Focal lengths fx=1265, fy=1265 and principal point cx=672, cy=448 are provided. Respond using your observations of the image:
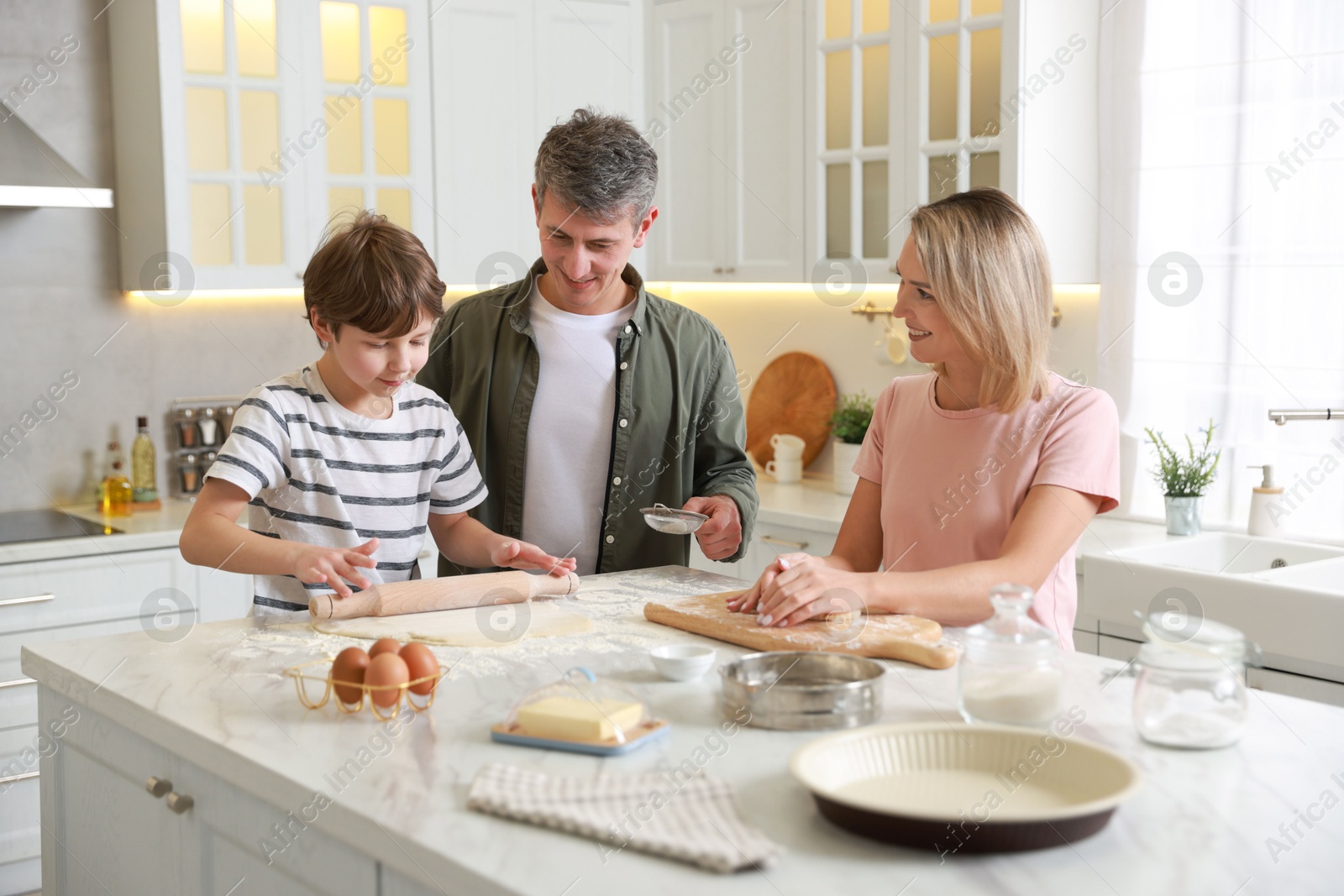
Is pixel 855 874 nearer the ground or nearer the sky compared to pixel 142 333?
nearer the ground

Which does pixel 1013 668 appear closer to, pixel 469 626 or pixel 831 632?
pixel 831 632

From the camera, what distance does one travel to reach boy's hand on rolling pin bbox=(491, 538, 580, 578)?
187 centimetres

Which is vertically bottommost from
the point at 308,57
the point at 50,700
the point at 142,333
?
the point at 50,700

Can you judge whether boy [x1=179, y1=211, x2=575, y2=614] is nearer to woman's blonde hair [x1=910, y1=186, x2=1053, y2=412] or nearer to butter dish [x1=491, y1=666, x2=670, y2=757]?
butter dish [x1=491, y1=666, x2=670, y2=757]

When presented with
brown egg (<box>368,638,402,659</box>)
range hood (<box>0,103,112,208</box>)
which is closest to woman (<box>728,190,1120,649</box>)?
brown egg (<box>368,638,402,659</box>)

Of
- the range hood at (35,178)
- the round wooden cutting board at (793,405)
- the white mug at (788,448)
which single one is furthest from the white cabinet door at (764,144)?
the range hood at (35,178)

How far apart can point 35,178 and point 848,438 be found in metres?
2.27

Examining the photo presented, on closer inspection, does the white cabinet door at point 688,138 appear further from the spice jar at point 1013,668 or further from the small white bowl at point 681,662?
the spice jar at point 1013,668

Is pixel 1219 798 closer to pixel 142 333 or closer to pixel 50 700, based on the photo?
pixel 50 700

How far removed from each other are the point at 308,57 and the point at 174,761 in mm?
2561

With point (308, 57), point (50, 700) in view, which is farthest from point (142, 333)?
point (50, 700)

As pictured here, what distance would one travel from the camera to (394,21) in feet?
11.8

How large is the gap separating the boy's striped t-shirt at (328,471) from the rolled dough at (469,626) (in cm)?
13

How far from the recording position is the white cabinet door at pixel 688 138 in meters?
3.83
